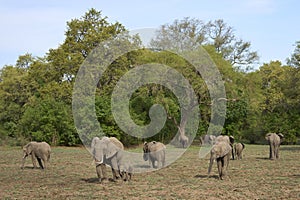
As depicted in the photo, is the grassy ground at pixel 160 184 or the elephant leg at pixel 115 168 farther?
the elephant leg at pixel 115 168

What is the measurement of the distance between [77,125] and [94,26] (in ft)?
37.6

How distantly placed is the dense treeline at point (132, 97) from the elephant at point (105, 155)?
23763mm

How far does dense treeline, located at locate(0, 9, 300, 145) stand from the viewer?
4147 centimetres

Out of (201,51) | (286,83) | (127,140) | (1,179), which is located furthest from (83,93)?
(1,179)

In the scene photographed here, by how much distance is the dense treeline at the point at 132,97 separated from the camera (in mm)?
41469

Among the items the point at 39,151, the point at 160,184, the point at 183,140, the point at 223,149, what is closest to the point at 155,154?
the point at 223,149

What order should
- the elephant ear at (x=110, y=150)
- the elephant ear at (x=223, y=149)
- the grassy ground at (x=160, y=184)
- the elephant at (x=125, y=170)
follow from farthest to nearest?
the elephant ear at (x=223, y=149), the elephant at (x=125, y=170), the elephant ear at (x=110, y=150), the grassy ground at (x=160, y=184)

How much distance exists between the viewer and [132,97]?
4441cm


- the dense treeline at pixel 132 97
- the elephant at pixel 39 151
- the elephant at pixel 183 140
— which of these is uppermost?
the dense treeline at pixel 132 97

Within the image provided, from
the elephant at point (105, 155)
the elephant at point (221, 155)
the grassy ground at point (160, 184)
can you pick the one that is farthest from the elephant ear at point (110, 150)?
the elephant at point (221, 155)

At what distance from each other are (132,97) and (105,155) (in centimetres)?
2880

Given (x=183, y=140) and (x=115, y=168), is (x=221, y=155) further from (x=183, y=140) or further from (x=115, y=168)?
(x=183, y=140)

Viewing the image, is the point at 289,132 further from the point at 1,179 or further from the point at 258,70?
the point at 1,179

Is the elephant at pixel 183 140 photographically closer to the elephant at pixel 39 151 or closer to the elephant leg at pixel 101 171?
the elephant at pixel 39 151
